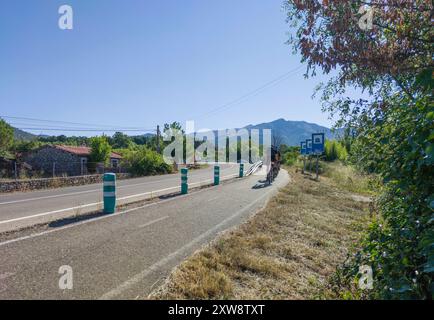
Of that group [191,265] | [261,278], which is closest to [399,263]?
[261,278]

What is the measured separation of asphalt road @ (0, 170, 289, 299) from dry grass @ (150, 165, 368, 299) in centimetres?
40

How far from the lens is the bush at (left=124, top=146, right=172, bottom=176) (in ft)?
88.2

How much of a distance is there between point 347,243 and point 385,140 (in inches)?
139

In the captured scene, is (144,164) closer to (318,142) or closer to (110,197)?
(318,142)

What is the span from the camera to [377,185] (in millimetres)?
4324

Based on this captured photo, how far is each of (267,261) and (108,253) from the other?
2.45 m

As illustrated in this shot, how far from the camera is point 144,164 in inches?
1065

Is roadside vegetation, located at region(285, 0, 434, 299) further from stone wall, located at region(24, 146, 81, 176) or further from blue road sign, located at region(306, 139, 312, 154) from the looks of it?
stone wall, located at region(24, 146, 81, 176)

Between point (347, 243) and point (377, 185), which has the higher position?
point (377, 185)

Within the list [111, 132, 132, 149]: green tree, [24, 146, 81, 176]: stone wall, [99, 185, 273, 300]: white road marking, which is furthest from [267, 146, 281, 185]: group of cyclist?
[111, 132, 132, 149]: green tree

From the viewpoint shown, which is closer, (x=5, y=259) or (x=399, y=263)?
(x=399, y=263)

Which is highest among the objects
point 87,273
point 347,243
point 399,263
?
point 399,263

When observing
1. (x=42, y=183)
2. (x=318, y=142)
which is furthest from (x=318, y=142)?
(x=42, y=183)

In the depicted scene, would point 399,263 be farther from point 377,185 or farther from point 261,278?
point 377,185
